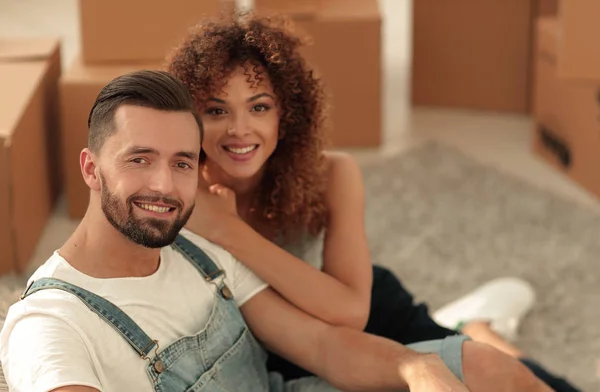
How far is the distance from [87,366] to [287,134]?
670 millimetres

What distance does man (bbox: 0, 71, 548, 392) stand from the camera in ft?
4.14

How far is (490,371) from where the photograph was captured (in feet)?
5.18

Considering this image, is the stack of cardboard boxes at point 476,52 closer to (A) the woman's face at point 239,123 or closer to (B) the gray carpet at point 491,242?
(B) the gray carpet at point 491,242

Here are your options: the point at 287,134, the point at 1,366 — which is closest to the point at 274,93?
the point at 287,134

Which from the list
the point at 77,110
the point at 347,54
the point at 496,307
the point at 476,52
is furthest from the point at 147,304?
the point at 476,52

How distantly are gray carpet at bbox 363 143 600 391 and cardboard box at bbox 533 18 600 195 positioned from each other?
161mm

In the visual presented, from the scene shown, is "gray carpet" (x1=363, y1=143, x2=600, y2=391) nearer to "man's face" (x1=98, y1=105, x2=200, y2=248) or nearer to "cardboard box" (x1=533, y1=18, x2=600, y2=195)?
"cardboard box" (x1=533, y1=18, x2=600, y2=195)

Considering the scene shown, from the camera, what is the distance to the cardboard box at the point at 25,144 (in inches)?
98.0

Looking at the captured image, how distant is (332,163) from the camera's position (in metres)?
1.90

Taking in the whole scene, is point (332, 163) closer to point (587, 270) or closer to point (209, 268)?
point (209, 268)

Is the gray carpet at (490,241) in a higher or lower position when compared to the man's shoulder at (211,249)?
lower

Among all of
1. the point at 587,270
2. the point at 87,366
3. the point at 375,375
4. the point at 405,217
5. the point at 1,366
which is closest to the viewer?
the point at 87,366

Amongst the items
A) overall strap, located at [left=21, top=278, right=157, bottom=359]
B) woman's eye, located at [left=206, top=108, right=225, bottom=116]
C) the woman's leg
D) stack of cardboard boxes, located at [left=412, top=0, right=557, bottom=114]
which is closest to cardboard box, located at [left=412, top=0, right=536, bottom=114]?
stack of cardboard boxes, located at [left=412, top=0, right=557, bottom=114]

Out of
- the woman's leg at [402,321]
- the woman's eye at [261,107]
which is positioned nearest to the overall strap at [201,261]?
the woman's eye at [261,107]
